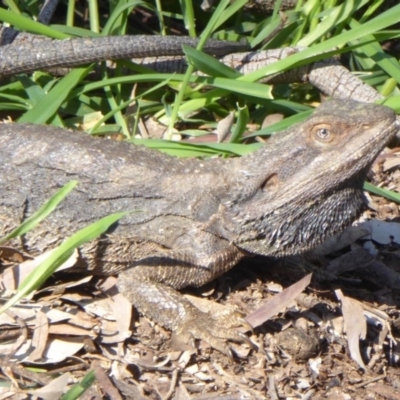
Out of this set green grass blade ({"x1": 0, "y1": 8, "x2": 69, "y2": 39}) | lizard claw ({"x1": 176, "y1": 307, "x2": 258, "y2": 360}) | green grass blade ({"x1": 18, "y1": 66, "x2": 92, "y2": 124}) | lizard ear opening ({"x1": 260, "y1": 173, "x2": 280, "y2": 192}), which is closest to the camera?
lizard claw ({"x1": 176, "y1": 307, "x2": 258, "y2": 360})

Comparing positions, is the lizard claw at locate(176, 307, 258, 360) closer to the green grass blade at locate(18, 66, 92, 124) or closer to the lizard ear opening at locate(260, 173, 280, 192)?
the lizard ear opening at locate(260, 173, 280, 192)

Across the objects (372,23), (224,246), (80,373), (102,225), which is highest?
(372,23)

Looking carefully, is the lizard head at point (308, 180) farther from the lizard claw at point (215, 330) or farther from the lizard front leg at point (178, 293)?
the lizard claw at point (215, 330)

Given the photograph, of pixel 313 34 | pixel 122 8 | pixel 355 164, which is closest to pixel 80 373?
pixel 355 164

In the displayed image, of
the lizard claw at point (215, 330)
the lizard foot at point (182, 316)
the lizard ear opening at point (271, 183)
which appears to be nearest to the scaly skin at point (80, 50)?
the lizard ear opening at point (271, 183)

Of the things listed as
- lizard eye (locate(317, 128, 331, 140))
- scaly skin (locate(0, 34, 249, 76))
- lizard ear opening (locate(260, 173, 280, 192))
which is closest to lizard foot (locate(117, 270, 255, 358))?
lizard ear opening (locate(260, 173, 280, 192))

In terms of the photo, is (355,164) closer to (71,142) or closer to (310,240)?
(310,240)
